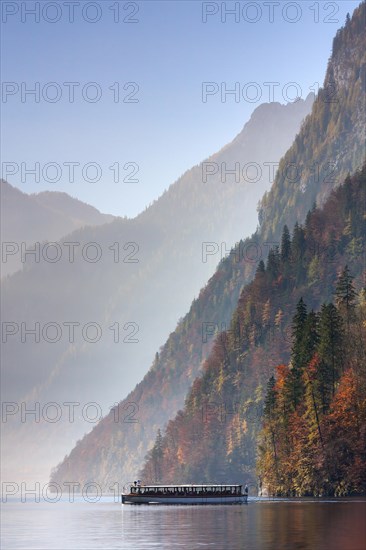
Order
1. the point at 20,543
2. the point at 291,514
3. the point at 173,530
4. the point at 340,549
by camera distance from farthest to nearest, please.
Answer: the point at 291,514 → the point at 173,530 → the point at 20,543 → the point at 340,549

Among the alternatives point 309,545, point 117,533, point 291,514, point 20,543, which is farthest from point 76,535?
point 309,545

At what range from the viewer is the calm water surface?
120 m

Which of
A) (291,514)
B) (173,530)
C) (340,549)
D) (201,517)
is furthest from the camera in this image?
(201,517)

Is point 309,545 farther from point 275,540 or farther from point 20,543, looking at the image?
point 20,543

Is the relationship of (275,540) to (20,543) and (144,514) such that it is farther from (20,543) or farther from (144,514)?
(144,514)

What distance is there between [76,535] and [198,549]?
116 ft

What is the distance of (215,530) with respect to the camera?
141125 millimetres

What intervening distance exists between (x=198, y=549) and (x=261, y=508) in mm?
75914

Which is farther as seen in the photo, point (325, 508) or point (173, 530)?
point (325, 508)

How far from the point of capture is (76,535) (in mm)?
147750

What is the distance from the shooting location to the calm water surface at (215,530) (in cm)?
11981

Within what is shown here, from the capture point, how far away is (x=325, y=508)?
170625 mm

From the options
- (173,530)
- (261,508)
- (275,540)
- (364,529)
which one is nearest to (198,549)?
(275,540)

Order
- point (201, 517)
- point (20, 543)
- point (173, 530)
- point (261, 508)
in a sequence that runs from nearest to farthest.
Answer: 1. point (20, 543)
2. point (173, 530)
3. point (201, 517)
4. point (261, 508)
